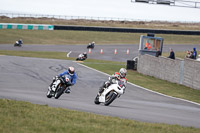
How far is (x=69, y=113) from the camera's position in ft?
37.4

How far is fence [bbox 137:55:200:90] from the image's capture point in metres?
23.3

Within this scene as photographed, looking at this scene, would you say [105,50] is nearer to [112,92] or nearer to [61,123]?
[112,92]

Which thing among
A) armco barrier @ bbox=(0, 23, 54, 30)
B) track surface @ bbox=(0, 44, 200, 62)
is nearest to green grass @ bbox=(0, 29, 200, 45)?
armco barrier @ bbox=(0, 23, 54, 30)

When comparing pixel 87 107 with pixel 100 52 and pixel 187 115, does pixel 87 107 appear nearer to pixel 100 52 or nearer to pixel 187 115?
pixel 187 115

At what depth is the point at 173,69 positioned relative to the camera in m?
26.1

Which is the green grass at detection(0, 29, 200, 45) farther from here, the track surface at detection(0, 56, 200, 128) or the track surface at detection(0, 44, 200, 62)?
the track surface at detection(0, 56, 200, 128)

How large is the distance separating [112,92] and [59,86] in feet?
7.85

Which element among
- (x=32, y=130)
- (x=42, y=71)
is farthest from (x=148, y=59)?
(x=32, y=130)

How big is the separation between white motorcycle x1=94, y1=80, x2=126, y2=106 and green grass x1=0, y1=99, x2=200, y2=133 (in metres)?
2.81

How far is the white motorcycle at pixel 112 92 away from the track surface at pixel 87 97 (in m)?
0.30

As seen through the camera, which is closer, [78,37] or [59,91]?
[59,91]

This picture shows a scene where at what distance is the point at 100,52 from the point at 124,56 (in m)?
4.01

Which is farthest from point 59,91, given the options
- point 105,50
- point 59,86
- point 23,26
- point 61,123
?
point 23,26

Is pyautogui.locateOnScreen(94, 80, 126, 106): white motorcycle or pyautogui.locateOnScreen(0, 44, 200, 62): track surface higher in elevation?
pyautogui.locateOnScreen(94, 80, 126, 106): white motorcycle
